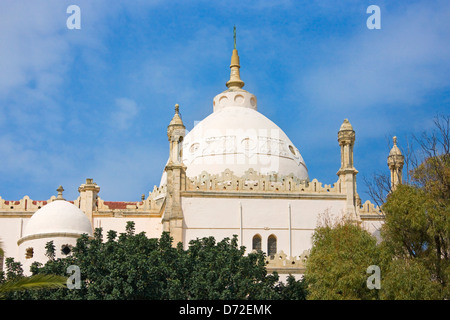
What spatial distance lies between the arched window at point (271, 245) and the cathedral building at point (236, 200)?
1.9 inches

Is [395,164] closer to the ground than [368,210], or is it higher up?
higher up

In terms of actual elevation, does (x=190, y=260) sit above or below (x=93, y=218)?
below

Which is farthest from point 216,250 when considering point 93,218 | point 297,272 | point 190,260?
point 93,218

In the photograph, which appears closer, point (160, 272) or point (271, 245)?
point (160, 272)

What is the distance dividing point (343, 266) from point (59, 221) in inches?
507

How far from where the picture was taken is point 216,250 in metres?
33.7

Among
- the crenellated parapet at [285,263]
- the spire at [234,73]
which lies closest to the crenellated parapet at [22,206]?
the crenellated parapet at [285,263]

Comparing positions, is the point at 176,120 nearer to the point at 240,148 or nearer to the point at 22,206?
the point at 240,148

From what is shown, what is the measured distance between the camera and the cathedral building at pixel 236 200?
4156 centimetres

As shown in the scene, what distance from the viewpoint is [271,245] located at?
42250 millimetres

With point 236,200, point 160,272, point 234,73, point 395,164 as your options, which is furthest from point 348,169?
point 160,272

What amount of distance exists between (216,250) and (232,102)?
60.4ft

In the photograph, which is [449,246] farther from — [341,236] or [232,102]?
[232,102]

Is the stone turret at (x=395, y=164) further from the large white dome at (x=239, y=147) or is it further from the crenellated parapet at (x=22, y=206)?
the crenellated parapet at (x=22, y=206)
